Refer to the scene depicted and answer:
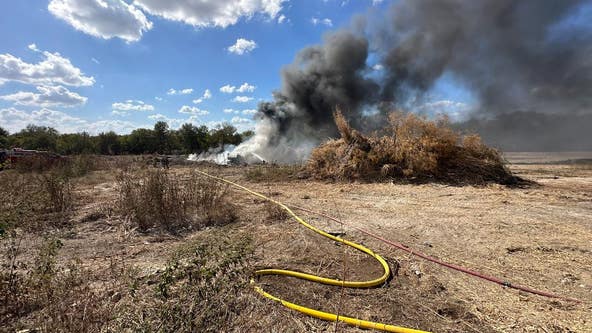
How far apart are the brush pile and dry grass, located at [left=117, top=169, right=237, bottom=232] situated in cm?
509

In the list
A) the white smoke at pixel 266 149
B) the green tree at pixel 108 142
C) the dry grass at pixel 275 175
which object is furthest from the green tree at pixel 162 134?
the dry grass at pixel 275 175

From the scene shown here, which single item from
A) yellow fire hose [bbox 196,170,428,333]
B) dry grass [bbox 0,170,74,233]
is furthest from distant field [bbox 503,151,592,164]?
dry grass [bbox 0,170,74,233]

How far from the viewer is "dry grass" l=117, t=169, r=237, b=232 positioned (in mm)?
4660

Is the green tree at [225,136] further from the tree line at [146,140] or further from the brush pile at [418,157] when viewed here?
the brush pile at [418,157]

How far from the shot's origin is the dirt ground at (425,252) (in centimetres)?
225

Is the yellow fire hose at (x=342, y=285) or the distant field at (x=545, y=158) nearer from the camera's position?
the yellow fire hose at (x=342, y=285)

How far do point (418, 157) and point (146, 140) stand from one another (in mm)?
38928

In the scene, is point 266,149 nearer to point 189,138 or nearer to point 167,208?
point 167,208

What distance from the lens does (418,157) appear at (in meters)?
8.54

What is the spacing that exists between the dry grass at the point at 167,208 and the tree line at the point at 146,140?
2757 centimetres

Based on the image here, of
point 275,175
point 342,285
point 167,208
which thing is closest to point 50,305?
point 342,285

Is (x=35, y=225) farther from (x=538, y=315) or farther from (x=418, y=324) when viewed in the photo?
(x=538, y=315)

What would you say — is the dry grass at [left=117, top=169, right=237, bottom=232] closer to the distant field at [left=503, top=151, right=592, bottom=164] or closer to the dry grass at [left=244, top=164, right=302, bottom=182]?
the dry grass at [left=244, top=164, right=302, bottom=182]

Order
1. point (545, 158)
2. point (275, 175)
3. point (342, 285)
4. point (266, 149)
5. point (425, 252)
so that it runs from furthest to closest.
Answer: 1. point (545, 158)
2. point (266, 149)
3. point (275, 175)
4. point (425, 252)
5. point (342, 285)
